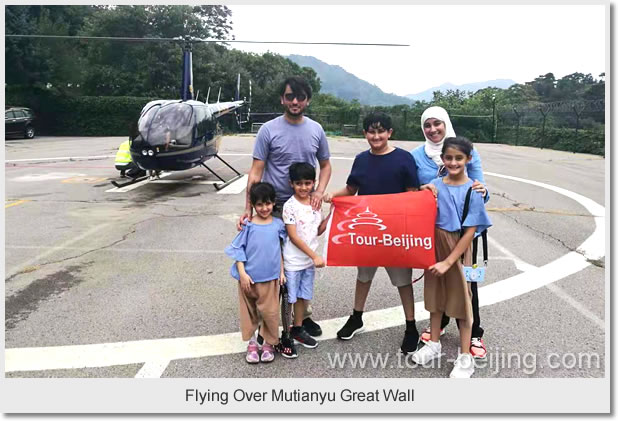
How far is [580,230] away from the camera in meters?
7.05

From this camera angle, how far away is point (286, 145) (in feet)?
10.7

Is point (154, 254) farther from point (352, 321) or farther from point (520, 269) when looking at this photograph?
point (520, 269)

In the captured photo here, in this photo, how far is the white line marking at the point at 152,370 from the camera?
298cm

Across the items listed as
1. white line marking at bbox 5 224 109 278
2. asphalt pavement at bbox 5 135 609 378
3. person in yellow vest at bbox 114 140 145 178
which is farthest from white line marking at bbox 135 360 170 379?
person in yellow vest at bbox 114 140 145 178

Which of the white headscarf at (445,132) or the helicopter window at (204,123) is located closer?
the white headscarf at (445,132)

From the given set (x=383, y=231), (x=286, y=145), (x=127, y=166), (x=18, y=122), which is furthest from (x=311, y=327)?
(x=18, y=122)

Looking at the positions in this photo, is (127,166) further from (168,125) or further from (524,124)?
(524,124)

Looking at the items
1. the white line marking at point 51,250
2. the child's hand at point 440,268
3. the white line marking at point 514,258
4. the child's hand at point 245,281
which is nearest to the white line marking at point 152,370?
the child's hand at point 245,281

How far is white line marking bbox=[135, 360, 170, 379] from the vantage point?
9.79 feet

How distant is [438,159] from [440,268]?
2.58ft

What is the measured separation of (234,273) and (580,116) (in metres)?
24.8

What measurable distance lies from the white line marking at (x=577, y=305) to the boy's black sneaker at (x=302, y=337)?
2398 mm

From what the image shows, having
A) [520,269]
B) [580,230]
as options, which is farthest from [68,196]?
[580,230]

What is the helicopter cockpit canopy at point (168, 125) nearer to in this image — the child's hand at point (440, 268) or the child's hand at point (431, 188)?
the child's hand at point (431, 188)
